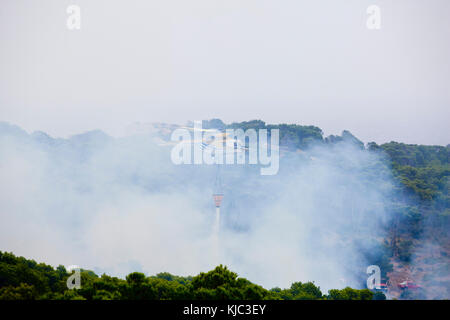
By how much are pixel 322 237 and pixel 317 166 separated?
1372 centimetres

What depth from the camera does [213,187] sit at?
57312mm

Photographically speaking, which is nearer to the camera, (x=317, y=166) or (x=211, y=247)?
→ (x=211, y=247)

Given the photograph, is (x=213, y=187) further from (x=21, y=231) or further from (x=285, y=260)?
(x=21, y=231)

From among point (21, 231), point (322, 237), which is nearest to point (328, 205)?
point (322, 237)
